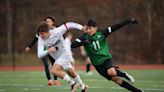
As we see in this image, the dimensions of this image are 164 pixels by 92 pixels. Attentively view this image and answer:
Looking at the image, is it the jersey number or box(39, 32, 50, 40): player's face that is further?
box(39, 32, 50, 40): player's face

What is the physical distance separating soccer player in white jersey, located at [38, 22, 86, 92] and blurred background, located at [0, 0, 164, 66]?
63.8ft

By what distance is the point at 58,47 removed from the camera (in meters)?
12.9

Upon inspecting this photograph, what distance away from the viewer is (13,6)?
41000 millimetres

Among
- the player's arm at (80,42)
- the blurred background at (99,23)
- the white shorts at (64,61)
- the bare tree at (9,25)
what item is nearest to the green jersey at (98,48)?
the player's arm at (80,42)

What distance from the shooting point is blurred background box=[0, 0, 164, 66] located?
35156 millimetres

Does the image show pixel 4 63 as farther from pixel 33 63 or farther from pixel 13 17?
pixel 13 17

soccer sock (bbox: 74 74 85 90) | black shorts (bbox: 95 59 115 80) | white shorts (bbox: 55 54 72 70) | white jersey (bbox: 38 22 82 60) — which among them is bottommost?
soccer sock (bbox: 74 74 85 90)

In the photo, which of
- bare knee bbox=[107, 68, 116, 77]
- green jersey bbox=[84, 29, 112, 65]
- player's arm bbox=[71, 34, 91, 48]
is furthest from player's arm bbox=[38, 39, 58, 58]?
bare knee bbox=[107, 68, 116, 77]

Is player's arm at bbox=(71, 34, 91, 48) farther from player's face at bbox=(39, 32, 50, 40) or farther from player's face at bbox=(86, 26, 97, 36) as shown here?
player's face at bbox=(39, 32, 50, 40)

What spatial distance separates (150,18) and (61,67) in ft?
83.0

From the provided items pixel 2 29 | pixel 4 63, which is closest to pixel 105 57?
pixel 4 63

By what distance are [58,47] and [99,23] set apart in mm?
24507

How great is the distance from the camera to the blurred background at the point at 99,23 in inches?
1384

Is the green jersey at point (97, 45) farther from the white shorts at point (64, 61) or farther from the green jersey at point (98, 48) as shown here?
the white shorts at point (64, 61)
